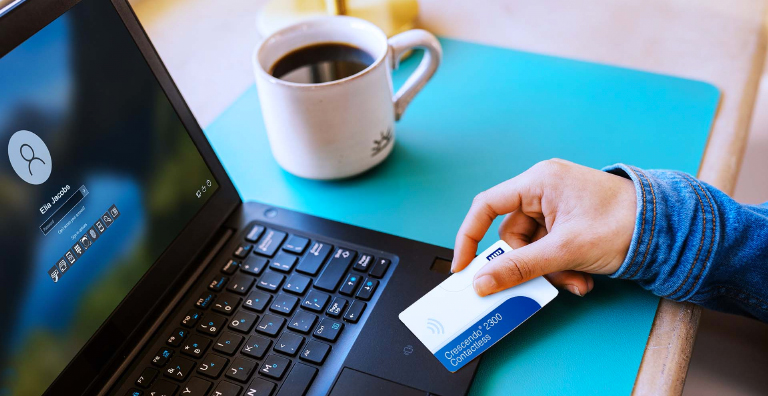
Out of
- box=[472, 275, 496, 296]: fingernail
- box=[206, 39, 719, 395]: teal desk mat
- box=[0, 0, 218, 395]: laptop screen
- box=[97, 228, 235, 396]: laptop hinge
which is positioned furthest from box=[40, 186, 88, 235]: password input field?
box=[472, 275, 496, 296]: fingernail

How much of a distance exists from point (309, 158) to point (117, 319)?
258 mm

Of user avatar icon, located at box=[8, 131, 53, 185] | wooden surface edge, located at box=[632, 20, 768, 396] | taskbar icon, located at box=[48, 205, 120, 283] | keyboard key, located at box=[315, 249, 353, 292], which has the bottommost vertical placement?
wooden surface edge, located at box=[632, 20, 768, 396]

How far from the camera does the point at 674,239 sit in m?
0.50

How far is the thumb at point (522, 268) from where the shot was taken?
0.51 meters

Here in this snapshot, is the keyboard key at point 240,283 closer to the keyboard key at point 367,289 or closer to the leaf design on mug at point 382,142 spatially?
the keyboard key at point 367,289

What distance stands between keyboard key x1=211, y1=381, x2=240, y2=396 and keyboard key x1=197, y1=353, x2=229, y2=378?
11 millimetres

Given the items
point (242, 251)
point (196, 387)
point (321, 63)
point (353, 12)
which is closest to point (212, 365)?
point (196, 387)

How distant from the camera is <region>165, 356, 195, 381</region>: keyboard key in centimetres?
50

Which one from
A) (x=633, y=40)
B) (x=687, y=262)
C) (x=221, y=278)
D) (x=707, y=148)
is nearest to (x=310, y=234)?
(x=221, y=278)

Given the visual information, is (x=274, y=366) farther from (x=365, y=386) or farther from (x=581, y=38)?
(x=581, y=38)

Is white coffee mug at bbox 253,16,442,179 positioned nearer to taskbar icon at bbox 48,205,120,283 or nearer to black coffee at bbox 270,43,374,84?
black coffee at bbox 270,43,374,84

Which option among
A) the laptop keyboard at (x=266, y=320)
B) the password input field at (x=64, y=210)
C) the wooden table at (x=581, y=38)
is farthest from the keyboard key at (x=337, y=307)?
the wooden table at (x=581, y=38)

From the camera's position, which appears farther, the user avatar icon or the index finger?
the index finger

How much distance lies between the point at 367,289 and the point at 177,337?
0.57 feet
